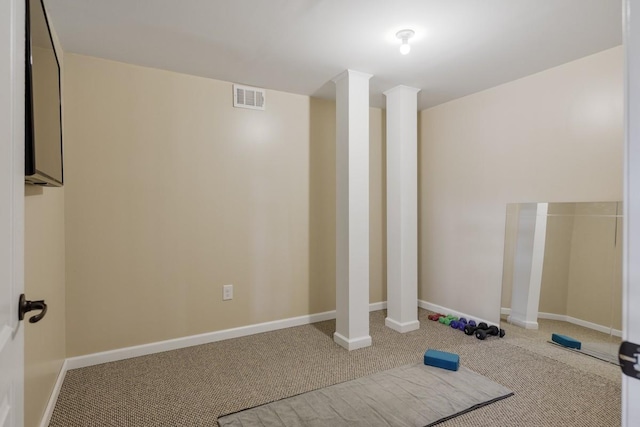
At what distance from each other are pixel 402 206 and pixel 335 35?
65.7 inches

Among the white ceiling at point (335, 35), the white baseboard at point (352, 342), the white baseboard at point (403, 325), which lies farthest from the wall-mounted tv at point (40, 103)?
the white baseboard at point (403, 325)

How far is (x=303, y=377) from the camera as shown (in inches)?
96.3

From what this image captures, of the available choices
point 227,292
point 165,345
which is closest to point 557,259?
point 227,292

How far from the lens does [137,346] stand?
111 inches

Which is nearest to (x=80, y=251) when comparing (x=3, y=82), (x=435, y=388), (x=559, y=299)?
(x=3, y=82)

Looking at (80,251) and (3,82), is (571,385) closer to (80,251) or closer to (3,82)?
(3,82)

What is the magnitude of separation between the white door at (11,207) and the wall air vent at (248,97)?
2351mm

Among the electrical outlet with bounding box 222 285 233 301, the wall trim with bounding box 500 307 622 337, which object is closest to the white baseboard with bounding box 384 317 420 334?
the wall trim with bounding box 500 307 622 337

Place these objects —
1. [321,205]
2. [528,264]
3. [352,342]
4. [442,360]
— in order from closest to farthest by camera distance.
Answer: [442,360]
[352,342]
[528,264]
[321,205]

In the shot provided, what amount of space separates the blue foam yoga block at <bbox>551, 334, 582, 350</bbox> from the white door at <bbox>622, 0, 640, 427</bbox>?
8.50 feet

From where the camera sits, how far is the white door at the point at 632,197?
0.65 meters

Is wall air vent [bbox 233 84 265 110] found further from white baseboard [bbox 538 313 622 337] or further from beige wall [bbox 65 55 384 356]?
white baseboard [bbox 538 313 622 337]

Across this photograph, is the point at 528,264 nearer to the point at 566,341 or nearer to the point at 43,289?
the point at 566,341

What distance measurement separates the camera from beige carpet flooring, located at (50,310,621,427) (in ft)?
6.52
